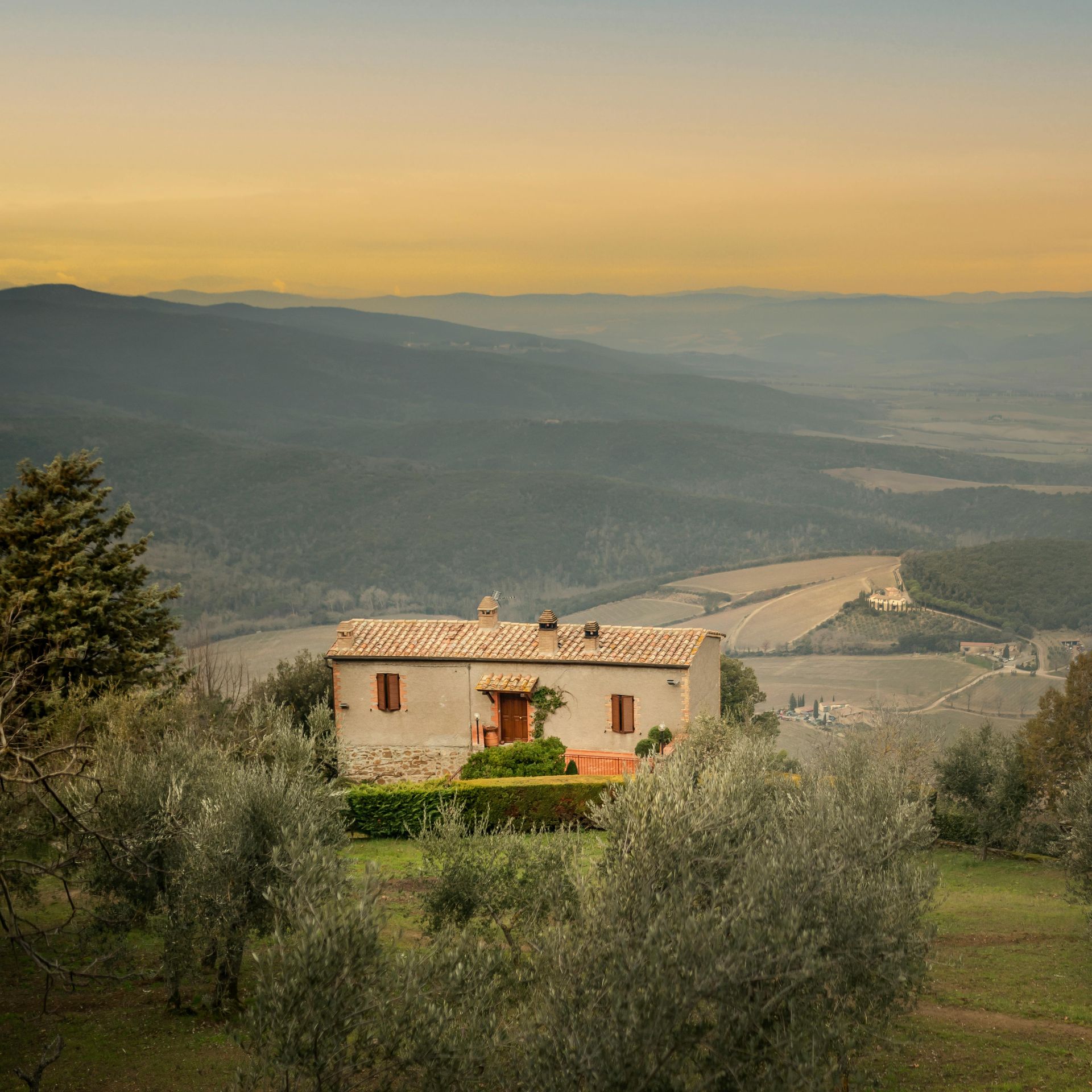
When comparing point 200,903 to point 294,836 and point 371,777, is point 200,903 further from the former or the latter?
point 371,777

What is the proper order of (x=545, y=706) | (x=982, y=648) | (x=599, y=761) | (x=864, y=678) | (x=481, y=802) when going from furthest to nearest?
(x=982, y=648)
(x=864, y=678)
(x=545, y=706)
(x=599, y=761)
(x=481, y=802)

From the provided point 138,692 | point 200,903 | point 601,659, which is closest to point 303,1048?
point 200,903

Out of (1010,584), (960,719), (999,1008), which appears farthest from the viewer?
(1010,584)

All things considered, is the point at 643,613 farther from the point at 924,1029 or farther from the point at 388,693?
the point at 924,1029

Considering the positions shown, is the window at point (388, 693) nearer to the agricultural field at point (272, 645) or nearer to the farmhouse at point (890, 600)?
the agricultural field at point (272, 645)

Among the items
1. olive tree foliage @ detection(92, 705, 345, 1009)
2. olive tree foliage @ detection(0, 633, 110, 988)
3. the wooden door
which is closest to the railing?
the wooden door

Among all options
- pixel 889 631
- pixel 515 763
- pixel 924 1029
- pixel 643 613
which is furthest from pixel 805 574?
pixel 924 1029

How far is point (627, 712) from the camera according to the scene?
112 feet

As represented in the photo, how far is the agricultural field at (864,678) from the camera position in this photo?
121 m

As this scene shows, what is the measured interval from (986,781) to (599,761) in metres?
10.7

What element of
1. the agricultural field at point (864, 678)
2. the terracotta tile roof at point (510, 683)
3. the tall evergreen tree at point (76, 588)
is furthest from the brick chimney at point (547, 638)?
the agricultural field at point (864, 678)

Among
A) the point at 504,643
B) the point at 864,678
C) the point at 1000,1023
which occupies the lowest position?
the point at 864,678

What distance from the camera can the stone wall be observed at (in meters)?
35.3

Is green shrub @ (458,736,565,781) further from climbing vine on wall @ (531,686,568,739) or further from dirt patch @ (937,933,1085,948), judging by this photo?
dirt patch @ (937,933,1085,948)
